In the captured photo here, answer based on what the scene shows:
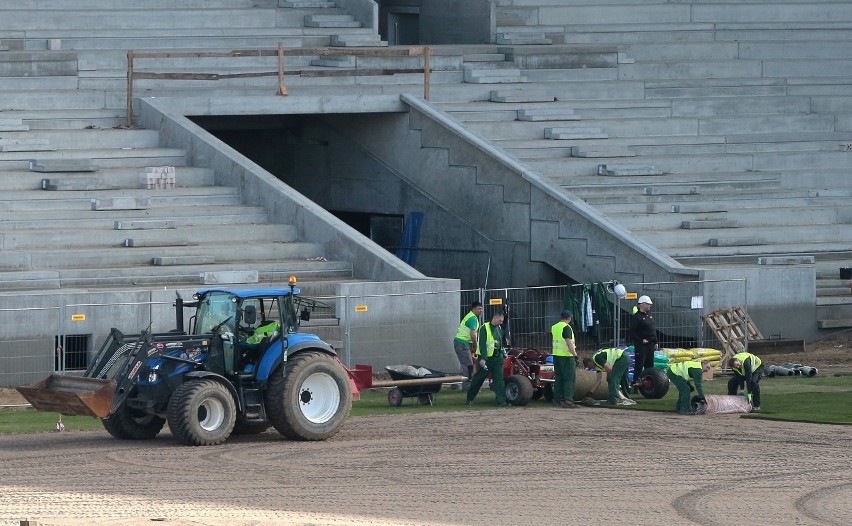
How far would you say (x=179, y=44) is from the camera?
33281mm

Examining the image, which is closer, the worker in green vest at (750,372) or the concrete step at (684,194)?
the worker in green vest at (750,372)

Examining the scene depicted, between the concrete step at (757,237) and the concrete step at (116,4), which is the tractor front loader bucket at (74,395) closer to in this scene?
the concrete step at (757,237)

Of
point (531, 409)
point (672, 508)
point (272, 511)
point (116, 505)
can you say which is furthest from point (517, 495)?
point (531, 409)

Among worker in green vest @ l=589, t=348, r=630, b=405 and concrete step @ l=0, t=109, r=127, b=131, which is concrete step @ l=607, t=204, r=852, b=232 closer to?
worker in green vest @ l=589, t=348, r=630, b=405

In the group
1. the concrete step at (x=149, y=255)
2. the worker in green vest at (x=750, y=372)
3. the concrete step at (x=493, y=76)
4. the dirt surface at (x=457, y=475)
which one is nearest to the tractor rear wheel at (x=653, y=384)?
the worker in green vest at (x=750, y=372)

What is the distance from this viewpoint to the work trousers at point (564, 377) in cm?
1997

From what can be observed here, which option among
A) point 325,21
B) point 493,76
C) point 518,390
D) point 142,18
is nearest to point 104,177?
point 142,18

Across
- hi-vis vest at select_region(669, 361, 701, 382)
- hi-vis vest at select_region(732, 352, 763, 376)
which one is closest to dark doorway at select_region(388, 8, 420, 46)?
hi-vis vest at select_region(669, 361, 701, 382)

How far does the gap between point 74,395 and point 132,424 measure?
1390 millimetres

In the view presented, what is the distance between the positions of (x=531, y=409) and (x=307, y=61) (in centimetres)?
1512

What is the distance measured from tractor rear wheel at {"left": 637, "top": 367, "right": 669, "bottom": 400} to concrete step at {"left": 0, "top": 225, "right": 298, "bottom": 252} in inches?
293

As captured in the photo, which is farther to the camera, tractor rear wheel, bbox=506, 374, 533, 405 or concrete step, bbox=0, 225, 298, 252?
concrete step, bbox=0, 225, 298, 252

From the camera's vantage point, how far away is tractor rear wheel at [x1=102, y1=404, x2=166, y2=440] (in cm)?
1712

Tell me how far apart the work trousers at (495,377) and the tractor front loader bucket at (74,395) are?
576cm
